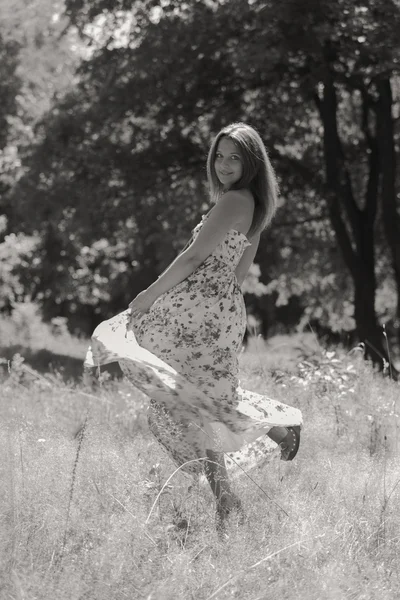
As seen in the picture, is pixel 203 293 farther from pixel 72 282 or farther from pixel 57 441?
pixel 72 282

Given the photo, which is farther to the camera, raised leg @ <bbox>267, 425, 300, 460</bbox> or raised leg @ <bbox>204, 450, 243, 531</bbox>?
raised leg @ <bbox>267, 425, 300, 460</bbox>

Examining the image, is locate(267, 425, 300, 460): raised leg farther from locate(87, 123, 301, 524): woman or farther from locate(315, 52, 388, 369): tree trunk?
locate(315, 52, 388, 369): tree trunk

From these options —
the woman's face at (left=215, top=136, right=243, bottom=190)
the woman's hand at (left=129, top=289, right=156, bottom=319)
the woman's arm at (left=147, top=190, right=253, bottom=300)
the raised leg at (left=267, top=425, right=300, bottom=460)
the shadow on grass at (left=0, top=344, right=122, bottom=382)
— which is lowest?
the shadow on grass at (left=0, top=344, right=122, bottom=382)

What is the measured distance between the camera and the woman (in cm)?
377

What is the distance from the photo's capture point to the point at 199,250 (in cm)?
383

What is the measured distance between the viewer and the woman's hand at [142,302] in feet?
12.5

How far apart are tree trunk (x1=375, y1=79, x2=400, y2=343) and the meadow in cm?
760

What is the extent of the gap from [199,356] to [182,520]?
2.64 ft

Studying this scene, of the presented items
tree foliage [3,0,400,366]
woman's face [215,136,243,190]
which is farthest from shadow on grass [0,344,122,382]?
woman's face [215,136,243,190]

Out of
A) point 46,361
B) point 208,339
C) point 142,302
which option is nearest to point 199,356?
point 208,339

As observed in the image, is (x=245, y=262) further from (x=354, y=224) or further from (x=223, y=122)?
(x=223, y=122)

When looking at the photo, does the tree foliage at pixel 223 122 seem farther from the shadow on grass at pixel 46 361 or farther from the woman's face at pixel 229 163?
the woman's face at pixel 229 163

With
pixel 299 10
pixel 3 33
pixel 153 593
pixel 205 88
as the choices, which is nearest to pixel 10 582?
pixel 153 593

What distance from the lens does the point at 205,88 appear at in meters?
13.5
